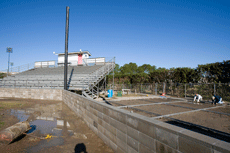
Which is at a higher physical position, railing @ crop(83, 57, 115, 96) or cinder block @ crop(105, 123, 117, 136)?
railing @ crop(83, 57, 115, 96)

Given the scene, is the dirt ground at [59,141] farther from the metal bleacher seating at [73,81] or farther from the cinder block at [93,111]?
the metal bleacher seating at [73,81]

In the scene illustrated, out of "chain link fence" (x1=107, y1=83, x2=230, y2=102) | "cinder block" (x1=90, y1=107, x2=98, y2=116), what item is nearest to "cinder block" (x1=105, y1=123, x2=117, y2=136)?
"cinder block" (x1=90, y1=107, x2=98, y2=116)

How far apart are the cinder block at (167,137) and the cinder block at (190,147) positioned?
88mm

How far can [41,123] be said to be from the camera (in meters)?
6.32

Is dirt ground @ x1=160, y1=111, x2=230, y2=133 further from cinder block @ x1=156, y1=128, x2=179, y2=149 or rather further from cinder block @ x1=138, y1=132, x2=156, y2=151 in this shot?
cinder block @ x1=156, y1=128, x2=179, y2=149

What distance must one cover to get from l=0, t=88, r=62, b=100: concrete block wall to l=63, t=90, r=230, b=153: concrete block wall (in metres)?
10.2

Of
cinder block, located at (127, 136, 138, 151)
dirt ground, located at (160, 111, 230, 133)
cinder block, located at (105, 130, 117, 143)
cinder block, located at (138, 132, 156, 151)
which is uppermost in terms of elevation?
cinder block, located at (138, 132, 156, 151)

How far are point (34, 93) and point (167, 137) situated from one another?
16.0 m

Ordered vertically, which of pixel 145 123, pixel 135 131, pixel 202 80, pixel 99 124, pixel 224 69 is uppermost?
pixel 224 69

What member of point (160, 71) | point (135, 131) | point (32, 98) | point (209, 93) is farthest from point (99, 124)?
point (160, 71)

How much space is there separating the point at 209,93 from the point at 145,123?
15783 millimetres

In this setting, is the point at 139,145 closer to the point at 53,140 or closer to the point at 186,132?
the point at 186,132

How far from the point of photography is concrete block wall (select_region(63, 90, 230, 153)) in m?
1.82

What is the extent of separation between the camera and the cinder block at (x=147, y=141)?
2543mm
